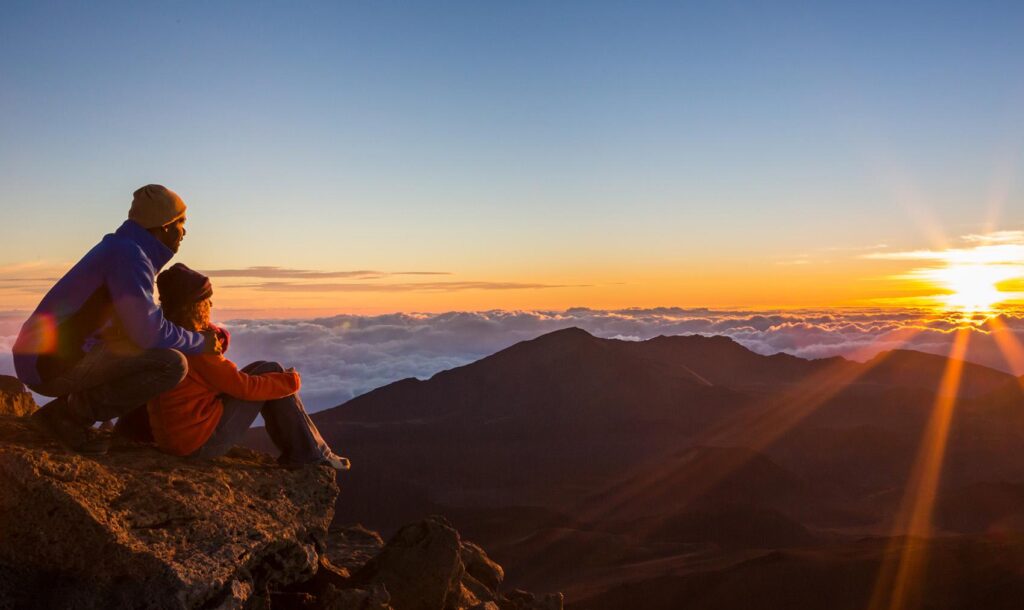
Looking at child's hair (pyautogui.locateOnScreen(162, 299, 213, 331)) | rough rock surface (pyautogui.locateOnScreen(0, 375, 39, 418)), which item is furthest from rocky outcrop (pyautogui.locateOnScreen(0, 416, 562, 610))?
child's hair (pyautogui.locateOnScreen(162, 299, 213, 331))

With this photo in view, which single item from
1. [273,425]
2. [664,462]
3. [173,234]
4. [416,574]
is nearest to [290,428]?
[273,425]

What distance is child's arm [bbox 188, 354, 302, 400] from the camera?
5.66 meters

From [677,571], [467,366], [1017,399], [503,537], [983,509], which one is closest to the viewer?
[677,571]

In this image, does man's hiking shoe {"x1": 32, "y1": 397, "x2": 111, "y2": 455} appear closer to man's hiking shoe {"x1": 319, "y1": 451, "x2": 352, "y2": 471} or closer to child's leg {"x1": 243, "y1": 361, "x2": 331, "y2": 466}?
child's leg {"x1": 243, "y1": 361, "x2": 331, "y2": 466}

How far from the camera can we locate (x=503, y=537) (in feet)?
139

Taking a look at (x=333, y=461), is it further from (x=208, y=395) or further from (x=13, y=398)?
(x=13, y=398)

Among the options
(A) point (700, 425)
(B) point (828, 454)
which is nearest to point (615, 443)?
(A) point (700, 425)

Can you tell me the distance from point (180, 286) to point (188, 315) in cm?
21

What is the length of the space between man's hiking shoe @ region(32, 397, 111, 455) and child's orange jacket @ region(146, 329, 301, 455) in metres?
0.45

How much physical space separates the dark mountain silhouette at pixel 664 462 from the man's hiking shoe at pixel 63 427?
20.8 m

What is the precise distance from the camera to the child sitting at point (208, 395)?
18.7 feet

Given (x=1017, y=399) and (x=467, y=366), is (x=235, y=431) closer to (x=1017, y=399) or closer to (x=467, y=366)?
(x=467, y=366)

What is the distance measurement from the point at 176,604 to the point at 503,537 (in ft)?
127

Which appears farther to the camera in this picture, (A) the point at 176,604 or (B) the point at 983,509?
(B) the point at 983,509
